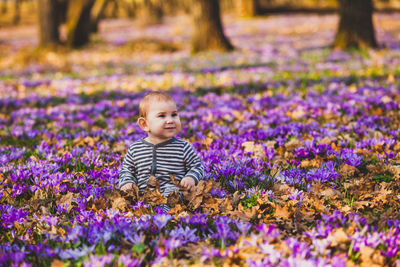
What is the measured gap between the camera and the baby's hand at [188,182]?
3319 mm

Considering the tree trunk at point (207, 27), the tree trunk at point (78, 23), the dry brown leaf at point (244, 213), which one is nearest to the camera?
the dry brown leaf at point (244, 213)

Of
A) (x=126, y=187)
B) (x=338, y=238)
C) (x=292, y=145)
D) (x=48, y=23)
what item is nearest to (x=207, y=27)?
(x=48, y=23)

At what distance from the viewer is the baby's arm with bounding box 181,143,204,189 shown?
11.0 ft

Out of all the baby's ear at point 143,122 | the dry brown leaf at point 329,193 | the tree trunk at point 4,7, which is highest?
the tree trunk at point 4,7

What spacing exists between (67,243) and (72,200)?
Result: 0.71 m

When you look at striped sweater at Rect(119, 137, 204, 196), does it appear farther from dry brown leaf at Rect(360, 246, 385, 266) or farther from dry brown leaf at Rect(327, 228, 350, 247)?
dry brown leaf at Rect(360, 246, 385, 266)

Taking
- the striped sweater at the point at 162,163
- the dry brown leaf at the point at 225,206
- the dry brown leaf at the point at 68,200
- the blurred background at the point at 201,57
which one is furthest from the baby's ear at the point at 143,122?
the blurred background at the point at 201,57

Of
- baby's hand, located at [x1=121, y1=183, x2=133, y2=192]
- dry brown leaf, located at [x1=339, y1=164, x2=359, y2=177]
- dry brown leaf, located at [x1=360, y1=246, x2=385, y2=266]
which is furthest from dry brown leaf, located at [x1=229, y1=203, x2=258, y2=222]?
dry brown leaf, located at [x1=339, y1=164, x2=359, y2=177]

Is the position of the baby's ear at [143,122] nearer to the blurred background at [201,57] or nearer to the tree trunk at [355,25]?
the blurred background at [201,57]

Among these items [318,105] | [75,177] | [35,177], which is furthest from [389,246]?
[318,105]

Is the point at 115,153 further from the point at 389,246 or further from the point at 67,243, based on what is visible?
the point at 389,246

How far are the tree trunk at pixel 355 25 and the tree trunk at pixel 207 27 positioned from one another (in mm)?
4274

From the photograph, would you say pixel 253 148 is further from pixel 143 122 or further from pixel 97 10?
pixel 97 10

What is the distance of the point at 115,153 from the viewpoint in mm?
4801
